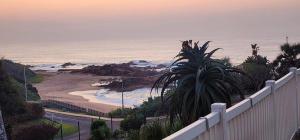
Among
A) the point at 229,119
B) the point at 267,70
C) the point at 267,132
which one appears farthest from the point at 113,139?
the point at 229,119

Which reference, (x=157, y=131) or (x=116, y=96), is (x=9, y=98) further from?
(x=157, y=131)

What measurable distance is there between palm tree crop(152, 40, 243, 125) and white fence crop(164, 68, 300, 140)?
113 centimetres

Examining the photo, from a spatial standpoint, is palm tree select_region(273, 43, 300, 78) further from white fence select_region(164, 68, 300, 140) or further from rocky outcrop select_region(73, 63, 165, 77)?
rocky outcrop select_region(73, 63, 165, 77)

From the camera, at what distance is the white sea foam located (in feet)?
252

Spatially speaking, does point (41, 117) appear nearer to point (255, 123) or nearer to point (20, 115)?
point (20, 115)

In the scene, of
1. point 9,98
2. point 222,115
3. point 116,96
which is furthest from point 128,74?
point 222,115

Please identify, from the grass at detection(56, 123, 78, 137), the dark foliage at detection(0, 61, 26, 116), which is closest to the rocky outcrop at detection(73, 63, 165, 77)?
the dark foliage at detection(0, 61, 26, 116)

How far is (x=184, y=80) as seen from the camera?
9398 millimetres

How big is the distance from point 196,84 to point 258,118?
264cm

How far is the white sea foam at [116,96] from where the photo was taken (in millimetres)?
76875

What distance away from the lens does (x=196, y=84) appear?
915 cm

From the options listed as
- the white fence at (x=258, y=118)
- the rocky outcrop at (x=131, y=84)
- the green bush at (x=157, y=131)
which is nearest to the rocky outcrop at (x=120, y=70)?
the rocky outcrop at (x=131, y=84)

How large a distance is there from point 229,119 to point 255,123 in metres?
1.37

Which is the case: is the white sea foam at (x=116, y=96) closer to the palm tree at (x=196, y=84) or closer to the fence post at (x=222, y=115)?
the palm tree at (x=196, y=84)
